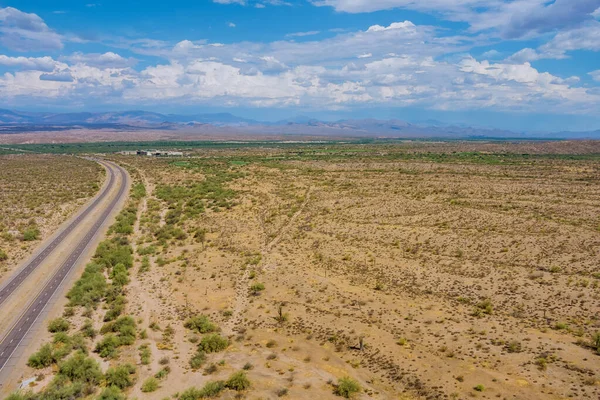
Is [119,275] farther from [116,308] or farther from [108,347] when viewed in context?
[108,347]

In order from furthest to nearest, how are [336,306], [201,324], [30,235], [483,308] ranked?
[30,235] < [336,306] < [483,308] < [201,324]

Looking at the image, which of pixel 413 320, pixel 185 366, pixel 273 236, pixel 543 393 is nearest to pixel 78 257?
pixel 273 236

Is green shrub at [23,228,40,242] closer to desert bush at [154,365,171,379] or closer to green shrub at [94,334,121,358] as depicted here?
green shrub at [94,334,121,358]

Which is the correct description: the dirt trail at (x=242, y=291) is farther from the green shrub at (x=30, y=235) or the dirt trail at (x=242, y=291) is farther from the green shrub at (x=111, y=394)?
the green shrub at (x=30, y=235)

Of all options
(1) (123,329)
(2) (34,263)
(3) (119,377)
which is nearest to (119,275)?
(1) (123,329)

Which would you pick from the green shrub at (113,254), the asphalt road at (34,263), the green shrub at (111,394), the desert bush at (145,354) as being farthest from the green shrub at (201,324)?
the asphalt road at (34,263)

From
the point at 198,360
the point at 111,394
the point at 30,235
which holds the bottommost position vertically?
the point at 198,360

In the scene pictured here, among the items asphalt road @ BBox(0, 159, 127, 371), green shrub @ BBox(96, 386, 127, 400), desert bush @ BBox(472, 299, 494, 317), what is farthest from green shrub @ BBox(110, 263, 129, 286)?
desert bush @ BBox(472, 299, 494, 317)

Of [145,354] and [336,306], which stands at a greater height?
[336,306]
